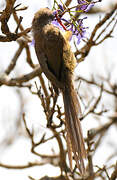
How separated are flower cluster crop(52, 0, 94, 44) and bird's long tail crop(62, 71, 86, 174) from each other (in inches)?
25.3

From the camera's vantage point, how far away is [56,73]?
382 centimetres

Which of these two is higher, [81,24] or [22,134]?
[22,134]

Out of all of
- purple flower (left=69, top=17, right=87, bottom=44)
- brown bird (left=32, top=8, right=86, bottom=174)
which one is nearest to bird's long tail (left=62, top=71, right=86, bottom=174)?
brown bird (left=32, top=8, right=86, bottom=174)

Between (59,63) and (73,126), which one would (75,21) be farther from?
(73,126)

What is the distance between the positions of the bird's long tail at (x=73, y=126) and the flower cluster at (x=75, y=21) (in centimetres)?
64

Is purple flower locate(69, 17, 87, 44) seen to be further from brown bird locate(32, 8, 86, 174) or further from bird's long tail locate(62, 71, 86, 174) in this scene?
bird's long tail locate(62, 71, 86, 174)

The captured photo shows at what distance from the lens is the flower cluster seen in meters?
3.16

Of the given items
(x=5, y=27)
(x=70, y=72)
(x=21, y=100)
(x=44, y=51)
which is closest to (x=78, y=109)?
(x=70, y=72)

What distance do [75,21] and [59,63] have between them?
0.64m

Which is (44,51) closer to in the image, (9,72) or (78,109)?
(78,109)

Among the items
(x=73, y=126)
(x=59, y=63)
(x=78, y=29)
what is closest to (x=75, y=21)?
(x=78, y=29)

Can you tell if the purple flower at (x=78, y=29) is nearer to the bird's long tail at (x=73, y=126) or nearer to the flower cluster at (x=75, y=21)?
the flower cluster at (x=75, y=21)

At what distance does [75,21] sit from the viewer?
3287 mm

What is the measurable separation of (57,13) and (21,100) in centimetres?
520
